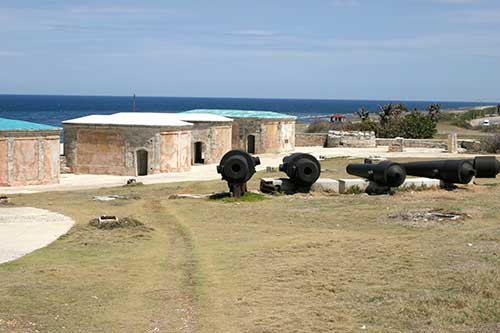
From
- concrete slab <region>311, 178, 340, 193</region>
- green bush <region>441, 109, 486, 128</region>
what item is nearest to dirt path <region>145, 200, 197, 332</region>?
concrete slab <region>311, 178, 340, 193</region>

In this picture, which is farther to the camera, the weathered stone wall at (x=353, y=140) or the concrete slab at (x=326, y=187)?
the weathered stone wall at (x=353, y=140)

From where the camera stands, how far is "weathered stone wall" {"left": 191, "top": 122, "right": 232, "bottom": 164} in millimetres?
44938

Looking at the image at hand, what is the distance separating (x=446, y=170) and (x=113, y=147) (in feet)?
63.0

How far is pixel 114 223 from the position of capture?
17672 mm

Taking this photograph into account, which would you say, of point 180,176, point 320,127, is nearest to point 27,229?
point 180,176

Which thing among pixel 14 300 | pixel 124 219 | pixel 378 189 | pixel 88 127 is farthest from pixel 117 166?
pixel 14 300

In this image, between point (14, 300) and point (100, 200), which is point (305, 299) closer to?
point (14, 300)

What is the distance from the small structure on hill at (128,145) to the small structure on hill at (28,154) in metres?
4.62

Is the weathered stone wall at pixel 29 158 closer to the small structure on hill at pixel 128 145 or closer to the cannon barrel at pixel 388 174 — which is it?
the small structure on hill at pixel 128 145

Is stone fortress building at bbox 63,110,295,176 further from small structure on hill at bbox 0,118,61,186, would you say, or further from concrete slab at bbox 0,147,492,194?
small structure on hill at bbox 0,118,61,186

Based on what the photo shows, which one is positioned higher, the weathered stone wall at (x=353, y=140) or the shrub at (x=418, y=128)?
the shrub at (x=418, y=128)

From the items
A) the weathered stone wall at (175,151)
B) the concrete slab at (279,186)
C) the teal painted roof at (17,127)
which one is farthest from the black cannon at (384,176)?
the weathered stone wall at (175,151)

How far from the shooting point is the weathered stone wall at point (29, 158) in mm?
32844

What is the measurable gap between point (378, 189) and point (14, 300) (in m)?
15.1
